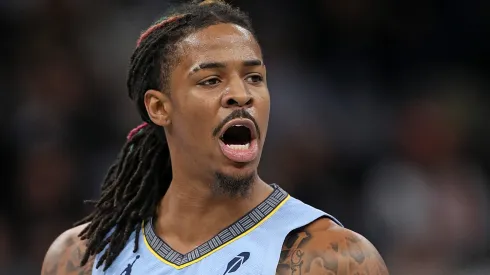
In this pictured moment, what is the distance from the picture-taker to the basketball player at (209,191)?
12.7 ft

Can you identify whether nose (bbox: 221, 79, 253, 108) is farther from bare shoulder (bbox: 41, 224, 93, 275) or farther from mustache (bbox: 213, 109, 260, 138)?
bare shoulder (bbox: 41, 224, 93, 275)

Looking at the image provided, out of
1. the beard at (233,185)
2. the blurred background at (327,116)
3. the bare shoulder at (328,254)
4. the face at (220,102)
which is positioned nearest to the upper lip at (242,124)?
the face at (220,102)

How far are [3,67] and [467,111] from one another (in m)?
3.66

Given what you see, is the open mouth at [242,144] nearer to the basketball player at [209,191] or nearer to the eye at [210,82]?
the basketball player at [209,191]

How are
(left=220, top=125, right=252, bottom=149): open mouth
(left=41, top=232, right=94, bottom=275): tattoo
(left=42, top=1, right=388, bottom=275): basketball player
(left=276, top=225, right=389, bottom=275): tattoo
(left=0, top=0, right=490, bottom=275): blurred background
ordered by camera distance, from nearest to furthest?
(left=276, top=225, right=389, bottom=275): tattoo, (left=42, top=1, right=388, bottom=275): basketball player, (left=220, top=125, right=252, bottom=149): open mouth, (left=41, top=232, right=94, bottom=275): tattoo, (left=0, top=0, right=490, bottom=275): blurred background

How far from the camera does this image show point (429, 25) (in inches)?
310

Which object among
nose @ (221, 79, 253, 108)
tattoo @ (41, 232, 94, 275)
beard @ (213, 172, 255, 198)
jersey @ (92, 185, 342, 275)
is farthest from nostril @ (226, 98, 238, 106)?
tattoo @ (41, 232, 94, 275)

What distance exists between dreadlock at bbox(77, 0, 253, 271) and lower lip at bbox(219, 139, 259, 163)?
42cm

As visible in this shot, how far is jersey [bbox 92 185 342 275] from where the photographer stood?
389 cm

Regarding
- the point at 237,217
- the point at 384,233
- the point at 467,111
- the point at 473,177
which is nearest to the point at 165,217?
the point at 237,217

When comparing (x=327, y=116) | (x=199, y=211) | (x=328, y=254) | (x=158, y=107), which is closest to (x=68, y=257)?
(x=199, y=211)

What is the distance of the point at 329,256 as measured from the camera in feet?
12.4

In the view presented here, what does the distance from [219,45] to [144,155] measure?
758mm

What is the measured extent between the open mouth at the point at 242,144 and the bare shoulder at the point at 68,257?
90 cm
